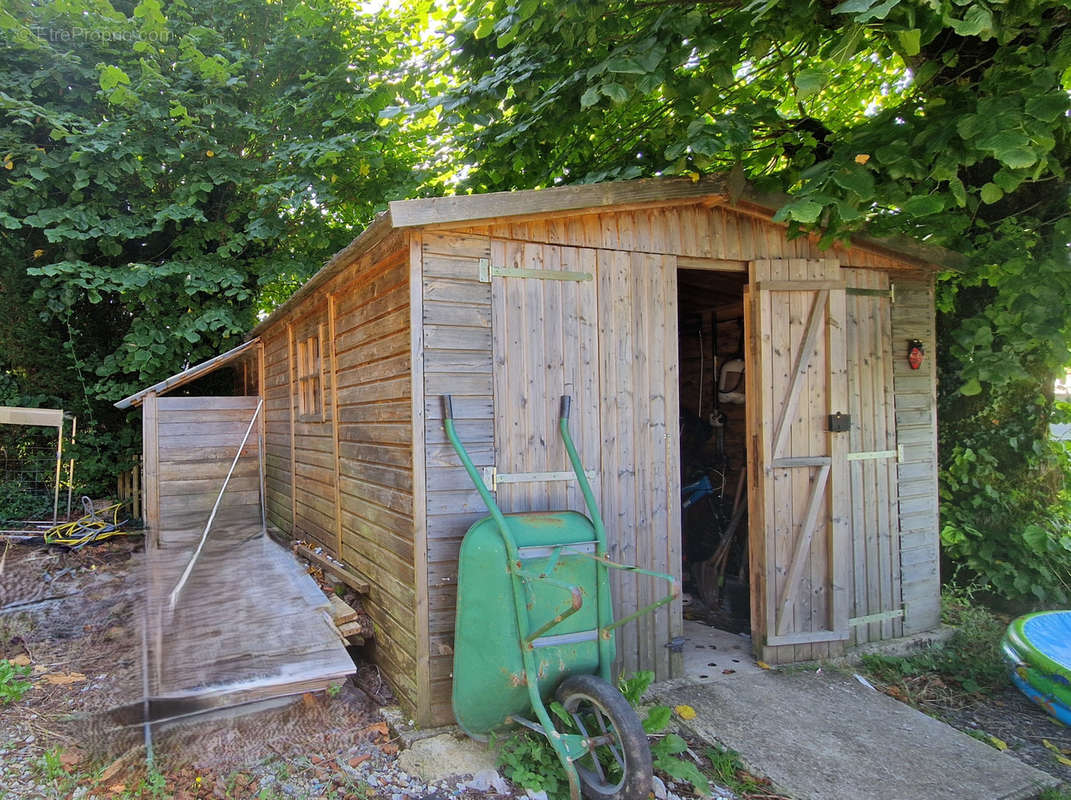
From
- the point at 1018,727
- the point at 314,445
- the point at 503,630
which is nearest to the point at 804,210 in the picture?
the point at 503,630

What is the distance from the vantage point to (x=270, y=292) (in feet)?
36.9

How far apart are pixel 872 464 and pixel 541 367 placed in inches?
101

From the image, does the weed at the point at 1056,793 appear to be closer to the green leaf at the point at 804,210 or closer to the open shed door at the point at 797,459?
the open shed door at the point at 797,459

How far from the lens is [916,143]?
11.7 feet

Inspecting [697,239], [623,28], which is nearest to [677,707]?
[697,239]

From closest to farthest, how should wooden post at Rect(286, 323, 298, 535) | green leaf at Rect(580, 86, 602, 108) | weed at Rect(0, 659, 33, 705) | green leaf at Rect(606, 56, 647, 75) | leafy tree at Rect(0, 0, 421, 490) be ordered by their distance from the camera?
green leaf at Rect(606, 56, 647, 75)
green leaf at Rect(580, 86, 602, 108)
weed at Rect(0, 659, 33, 705)
wooden post at Rect(286, 323, 298, 535)
leafy tree at Rect(0, 0, 421, 490)

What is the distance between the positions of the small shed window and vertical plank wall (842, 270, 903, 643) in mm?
4251

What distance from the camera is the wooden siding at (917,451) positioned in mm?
4605

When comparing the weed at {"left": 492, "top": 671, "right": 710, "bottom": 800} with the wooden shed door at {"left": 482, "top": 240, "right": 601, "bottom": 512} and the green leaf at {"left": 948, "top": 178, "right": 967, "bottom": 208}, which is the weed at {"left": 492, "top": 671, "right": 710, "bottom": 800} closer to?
the wooden shed door at {"left": 482, "top": 240, "right": 601, "bottom": 512}

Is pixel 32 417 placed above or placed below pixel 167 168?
below

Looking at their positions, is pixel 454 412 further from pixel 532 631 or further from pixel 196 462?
pixel 196 462

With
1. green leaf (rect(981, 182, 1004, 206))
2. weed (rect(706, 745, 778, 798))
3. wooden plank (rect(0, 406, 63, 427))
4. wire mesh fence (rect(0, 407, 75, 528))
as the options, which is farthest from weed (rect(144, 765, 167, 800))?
wire mesh fence (rect(0, 407, 75, 528))

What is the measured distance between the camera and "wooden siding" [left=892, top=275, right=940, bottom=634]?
461 centimetres

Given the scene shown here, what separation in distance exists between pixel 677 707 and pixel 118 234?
8.58 m
